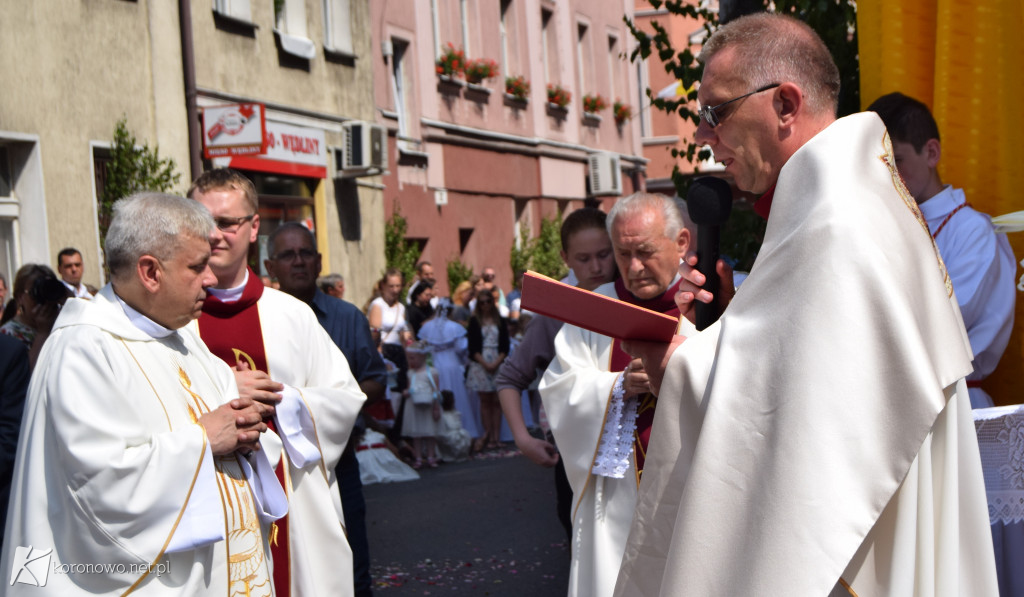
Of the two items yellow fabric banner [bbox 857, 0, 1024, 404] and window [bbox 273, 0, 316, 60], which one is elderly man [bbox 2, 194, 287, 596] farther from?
window [bbox 273, 0, 316, 60]

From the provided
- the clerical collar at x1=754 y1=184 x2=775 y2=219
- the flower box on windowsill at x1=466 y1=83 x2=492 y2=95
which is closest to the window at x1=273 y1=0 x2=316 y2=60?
the flower box on windowsill at x1=466 y1=83 x2=492 y2=95

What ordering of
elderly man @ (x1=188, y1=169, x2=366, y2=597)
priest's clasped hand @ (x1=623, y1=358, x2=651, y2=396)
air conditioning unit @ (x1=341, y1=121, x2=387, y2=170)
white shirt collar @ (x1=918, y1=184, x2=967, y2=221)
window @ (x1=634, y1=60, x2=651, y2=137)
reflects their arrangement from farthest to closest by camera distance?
window @ (x1=634, y1=60, x2=651, y2=137)
air conditioning unit @ (x1=341, y1=121, x2=387, y2=170)
elderly man @ (x1=188, y1=169, x2=366, y2=597)
white shirt collar @ (x1=918, y1=184, x2=967, y2=221)
priest's clasped hand @ (x1=623, y1=358, x2=651, y2=396)

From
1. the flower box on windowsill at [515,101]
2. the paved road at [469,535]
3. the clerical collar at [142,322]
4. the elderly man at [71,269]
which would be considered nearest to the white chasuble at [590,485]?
the clerical collar at [142,322]

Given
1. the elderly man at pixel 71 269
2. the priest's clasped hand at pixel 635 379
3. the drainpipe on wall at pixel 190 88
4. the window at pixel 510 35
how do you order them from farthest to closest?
the window at pixel 510 35
the drainpipe on wall at pixel 190 88
the elderly man at pixel 71 269
the priest's clasped hand at pixel 635 379

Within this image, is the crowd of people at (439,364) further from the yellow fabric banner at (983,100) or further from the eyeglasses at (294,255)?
the yellow fabric banner at (983,100)

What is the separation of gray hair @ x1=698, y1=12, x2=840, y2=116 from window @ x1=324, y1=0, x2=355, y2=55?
15775 mm

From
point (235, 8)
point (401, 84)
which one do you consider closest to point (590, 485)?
point (235, 8)

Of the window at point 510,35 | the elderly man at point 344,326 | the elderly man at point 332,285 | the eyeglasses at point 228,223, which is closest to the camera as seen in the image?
the eyeglasses at point 228,223

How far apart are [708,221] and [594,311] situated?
47cm

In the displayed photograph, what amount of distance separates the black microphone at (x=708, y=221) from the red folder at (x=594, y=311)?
310mm

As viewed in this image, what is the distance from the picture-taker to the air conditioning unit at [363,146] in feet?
Answer: 59.0

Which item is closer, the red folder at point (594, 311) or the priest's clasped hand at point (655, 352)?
the red folder at point (594, 311)

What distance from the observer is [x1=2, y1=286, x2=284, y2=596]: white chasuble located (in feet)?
10.7

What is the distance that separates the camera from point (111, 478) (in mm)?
3258
